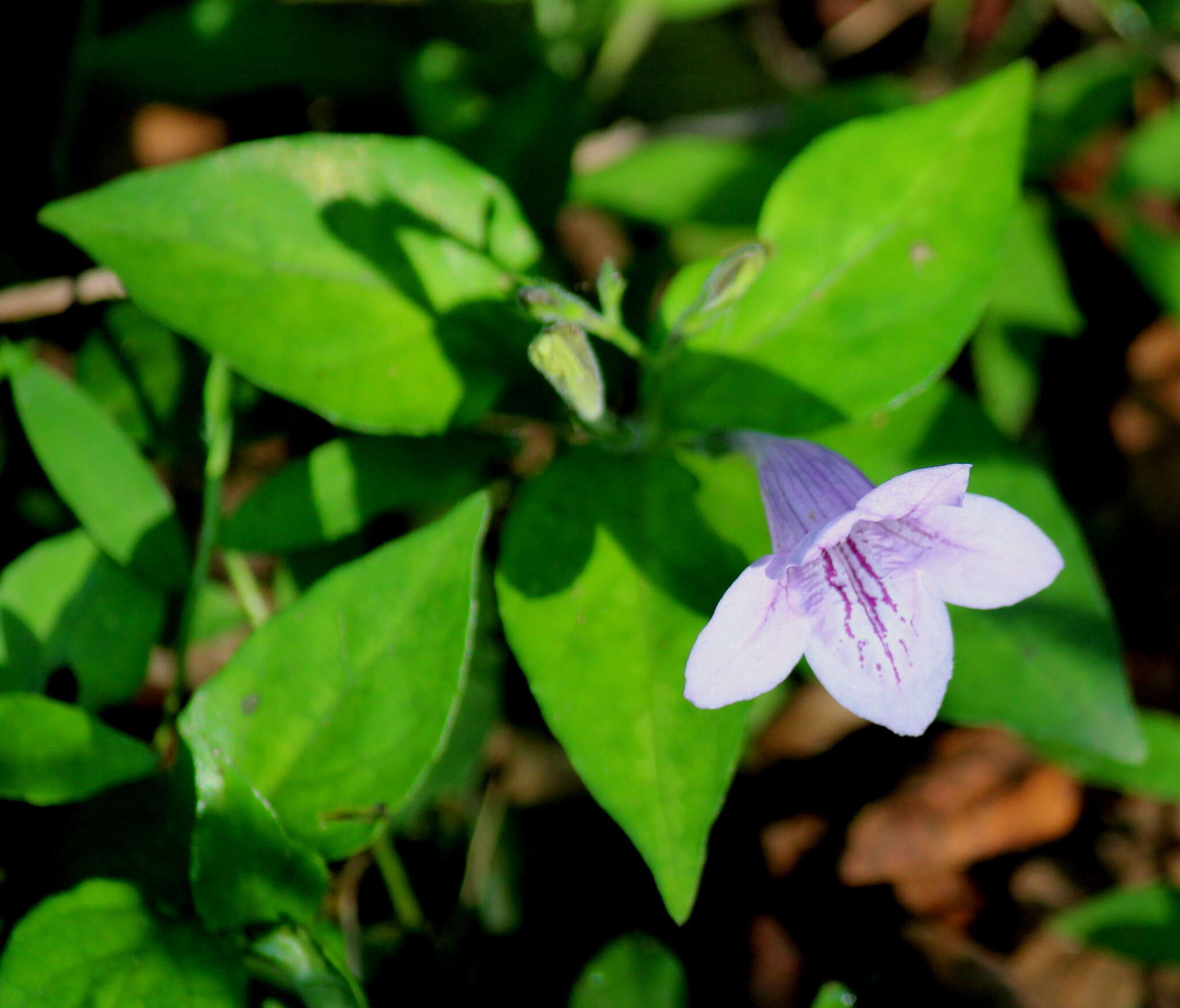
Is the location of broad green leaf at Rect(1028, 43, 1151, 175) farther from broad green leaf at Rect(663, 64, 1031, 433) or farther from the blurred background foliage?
broad green leaf at Rect(663, 64, 1031, 433)

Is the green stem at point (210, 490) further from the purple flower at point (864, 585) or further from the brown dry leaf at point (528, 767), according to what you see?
the purple flower at point (864, 585)

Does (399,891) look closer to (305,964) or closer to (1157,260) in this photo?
(305,964)

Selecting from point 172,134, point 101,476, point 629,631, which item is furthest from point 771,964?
point 172,134

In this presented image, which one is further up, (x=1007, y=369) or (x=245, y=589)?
(x=245, y=589)

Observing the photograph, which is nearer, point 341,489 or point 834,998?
point 834,998

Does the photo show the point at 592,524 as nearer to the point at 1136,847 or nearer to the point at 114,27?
the point at 1136,847

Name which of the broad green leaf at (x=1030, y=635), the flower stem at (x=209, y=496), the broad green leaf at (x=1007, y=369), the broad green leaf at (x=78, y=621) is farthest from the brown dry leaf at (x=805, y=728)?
the broad green leaf at (x=78, y=621)

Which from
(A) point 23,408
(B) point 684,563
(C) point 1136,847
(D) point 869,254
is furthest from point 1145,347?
(A) point 23,408
